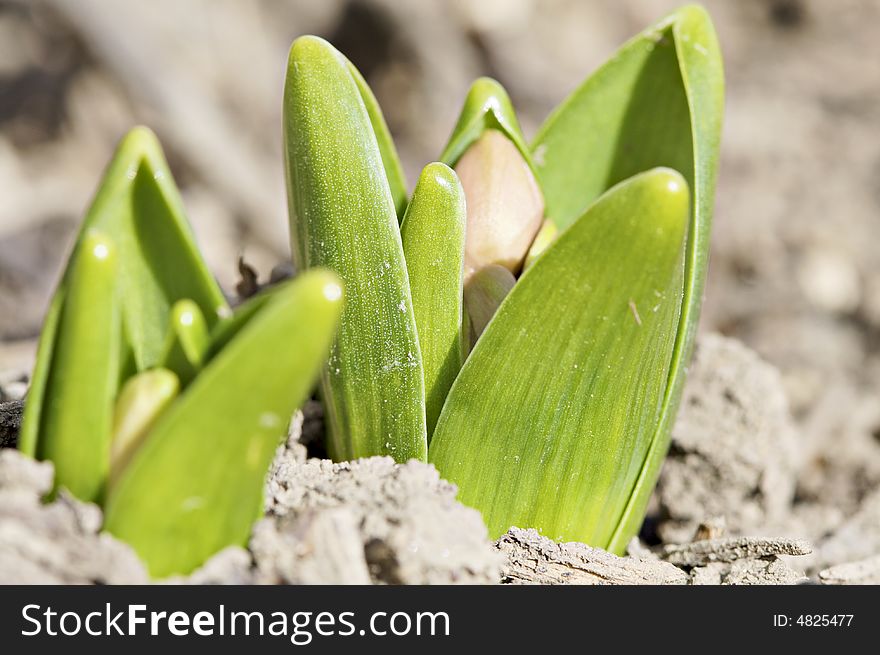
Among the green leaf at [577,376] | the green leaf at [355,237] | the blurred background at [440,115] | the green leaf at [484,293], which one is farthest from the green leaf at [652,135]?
the blurred background at [440,115]

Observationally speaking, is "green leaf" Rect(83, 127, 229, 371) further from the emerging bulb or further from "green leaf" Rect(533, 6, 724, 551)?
"green leaf" Rect(533, 6, 724, 551)

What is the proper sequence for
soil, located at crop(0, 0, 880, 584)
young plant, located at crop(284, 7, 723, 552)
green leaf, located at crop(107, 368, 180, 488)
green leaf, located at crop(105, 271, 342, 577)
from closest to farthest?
green leaf, located at crop(105, 271, 342, 577), green leaf, located at crop(107, 368, 180, 488), young plant, located at crop(284, 7, 723, 552), soil, located at crop(0, 0, 880, 584)

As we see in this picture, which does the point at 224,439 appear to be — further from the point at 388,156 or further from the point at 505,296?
the point at 388,156

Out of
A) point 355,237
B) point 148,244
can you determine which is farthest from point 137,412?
point 355,237

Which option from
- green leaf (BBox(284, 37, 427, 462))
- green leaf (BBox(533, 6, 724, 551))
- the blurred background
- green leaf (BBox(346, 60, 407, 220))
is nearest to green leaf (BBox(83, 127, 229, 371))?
green leaf (BBox(284, 37, 427, 462))

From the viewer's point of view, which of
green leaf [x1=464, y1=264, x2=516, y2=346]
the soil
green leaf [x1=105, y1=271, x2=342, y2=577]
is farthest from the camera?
the soil

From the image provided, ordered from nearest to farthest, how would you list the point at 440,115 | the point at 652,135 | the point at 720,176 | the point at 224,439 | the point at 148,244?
the point at 224,439, the point at 148,244, the point at 652,135, the point at 720,176, the point at 440,115

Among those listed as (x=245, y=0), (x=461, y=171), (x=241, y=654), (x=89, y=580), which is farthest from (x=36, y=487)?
(x=245, y=0)
